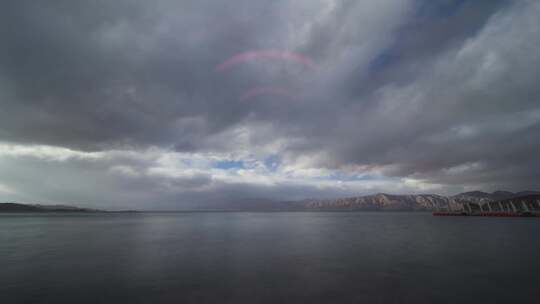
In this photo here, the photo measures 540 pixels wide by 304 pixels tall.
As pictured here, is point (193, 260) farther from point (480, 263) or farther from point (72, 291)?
point (480, 263)

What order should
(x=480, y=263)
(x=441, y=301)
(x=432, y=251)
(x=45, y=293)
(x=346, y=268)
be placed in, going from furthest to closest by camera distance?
(x=432, y=251)
(x=480, y=263)
(x=346, y=268)
(x=45, y=293)
(x=441, y=301)

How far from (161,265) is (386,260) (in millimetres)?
28235

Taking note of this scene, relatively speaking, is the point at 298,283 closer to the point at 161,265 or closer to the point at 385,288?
the point at 385,288

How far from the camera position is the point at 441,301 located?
1703cm

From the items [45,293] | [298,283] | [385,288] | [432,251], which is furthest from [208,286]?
[432,251]

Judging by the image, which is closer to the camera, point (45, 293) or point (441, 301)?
point (441, 301)

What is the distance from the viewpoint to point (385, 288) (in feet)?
62.8

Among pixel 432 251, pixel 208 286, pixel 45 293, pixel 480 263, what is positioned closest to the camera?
pixel 45 293

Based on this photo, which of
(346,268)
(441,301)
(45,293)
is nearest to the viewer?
(441,301)

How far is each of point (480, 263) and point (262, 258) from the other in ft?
91.5

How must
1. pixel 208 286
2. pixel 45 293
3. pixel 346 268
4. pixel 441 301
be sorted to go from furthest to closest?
1. pixel 346 268
2. pixel 208 286
3. pixel 45 293
4. pixel 441 301

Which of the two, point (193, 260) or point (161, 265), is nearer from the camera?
point (161, 265)

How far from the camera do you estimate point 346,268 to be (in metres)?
25.8

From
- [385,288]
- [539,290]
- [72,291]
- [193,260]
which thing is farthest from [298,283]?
[539,290]
